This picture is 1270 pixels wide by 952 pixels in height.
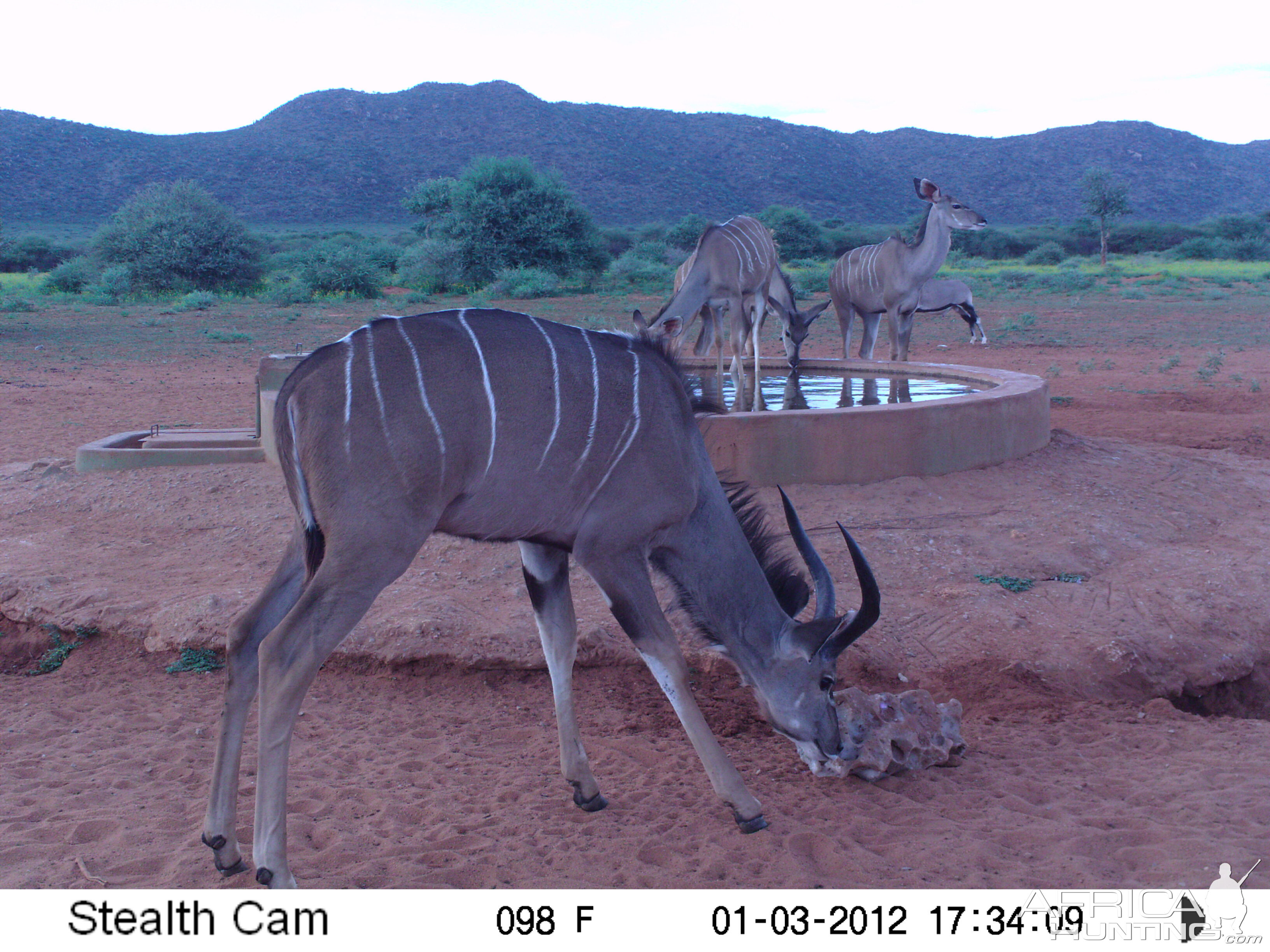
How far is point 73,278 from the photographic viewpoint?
30359 mm

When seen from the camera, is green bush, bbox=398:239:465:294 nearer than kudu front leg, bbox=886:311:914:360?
No

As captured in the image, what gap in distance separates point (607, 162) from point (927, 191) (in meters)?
59.7

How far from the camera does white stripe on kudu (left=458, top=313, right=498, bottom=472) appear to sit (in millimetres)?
3244

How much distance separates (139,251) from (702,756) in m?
30.9

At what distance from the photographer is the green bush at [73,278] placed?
98.8ft

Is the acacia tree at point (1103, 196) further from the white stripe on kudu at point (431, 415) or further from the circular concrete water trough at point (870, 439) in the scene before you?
the white stripe on kudu at point (431, 415)

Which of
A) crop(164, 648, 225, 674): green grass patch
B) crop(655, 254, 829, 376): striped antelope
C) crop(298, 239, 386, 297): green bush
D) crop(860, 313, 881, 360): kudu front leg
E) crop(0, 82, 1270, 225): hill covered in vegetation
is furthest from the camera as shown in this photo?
crop(0, 82, 1270, 225): hill covered in vegetation

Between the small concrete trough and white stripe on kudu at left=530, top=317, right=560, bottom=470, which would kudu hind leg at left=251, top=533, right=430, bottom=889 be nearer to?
white stripe on kudu at left=530, top=317, right=560, bottom=470

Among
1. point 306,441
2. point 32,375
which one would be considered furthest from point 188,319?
point 306,441

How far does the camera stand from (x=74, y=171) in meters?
60.2

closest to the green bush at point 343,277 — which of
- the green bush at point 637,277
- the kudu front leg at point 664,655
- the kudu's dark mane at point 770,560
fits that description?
the green bush at point 637,277

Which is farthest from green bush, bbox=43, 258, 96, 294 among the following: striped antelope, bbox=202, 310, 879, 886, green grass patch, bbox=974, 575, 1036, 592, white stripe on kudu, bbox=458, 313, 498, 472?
white stripe on kudu, bbox=458, 313, 498, 472

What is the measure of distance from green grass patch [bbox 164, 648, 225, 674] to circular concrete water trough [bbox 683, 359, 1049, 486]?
281 cm

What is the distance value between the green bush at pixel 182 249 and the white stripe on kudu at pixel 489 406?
28549 millimetres
